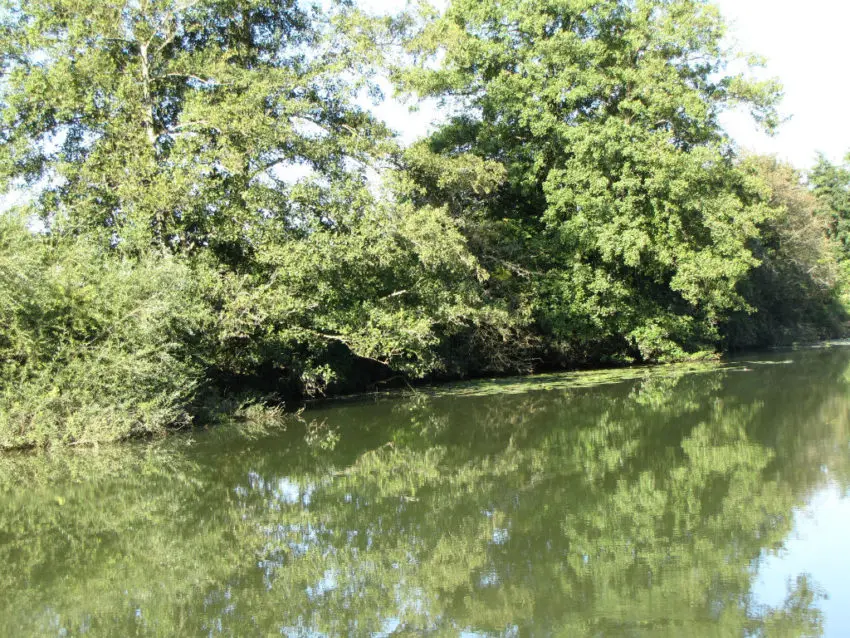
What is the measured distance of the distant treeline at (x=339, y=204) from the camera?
46.7ft

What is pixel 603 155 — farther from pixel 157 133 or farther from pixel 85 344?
pixel 85 344

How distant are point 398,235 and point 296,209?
2374 millimetres

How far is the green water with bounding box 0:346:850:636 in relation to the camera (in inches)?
213

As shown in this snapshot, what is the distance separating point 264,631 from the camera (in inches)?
205

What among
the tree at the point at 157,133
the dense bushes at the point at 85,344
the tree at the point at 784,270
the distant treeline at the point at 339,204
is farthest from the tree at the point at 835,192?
the dense bushes at the point at 85,344

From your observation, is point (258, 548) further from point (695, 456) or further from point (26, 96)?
point (26, 96)

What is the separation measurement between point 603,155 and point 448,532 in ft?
57.8

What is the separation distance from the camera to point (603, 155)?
22.8 metres

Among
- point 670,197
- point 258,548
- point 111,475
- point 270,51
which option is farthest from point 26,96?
point 670,197

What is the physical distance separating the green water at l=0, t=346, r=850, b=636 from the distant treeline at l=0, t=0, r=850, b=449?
102 inches

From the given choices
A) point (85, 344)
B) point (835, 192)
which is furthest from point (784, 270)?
point (85, 344)

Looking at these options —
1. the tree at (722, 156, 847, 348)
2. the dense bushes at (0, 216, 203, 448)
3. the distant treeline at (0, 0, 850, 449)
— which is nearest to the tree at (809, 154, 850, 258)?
the tree at (722, 156, 847, 348)

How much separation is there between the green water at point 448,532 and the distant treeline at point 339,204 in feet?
8.50

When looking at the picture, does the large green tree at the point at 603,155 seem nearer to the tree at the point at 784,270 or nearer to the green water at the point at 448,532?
the tree at the point at 784,270
